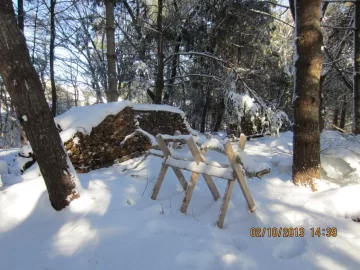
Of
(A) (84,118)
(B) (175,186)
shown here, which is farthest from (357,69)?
(A) (84,118)

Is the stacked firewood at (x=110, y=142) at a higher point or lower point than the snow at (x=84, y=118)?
lower

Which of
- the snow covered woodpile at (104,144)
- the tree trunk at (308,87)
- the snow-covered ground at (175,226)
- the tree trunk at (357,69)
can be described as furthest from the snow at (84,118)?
the tree trunk at (357,69)

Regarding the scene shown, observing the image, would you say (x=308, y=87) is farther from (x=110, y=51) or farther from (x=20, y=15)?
(x=20, y=15)

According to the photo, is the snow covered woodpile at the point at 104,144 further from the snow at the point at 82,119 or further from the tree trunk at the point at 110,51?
the tree trunk at the point at 110,51

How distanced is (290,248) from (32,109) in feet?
10.6

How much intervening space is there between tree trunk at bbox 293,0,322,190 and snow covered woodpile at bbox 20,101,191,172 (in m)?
2.53

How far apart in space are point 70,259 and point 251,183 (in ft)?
9.40

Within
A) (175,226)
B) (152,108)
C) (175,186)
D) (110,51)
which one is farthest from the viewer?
(152,108)

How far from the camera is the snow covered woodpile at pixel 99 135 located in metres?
5.39

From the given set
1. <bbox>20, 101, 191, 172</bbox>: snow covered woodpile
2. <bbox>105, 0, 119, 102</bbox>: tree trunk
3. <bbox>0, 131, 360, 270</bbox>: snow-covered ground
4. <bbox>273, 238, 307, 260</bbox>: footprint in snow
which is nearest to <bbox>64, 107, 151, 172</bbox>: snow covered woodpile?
<bbox>20, 101, 191, 172</bbox>: snow covered woodpile

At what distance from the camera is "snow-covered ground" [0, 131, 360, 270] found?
2.38 m

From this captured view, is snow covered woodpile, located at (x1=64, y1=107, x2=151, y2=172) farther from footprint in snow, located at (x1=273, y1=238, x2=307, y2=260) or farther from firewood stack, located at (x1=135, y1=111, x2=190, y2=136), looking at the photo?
footprint in snow, located at (x1=273, y1=238, x2=307, y2=260)

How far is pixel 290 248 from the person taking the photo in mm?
2535

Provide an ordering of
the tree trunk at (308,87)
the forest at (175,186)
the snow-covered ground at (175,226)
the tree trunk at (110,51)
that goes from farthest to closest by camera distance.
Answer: the tree trunk at (110,51) < the tree trunk at (308,87) < the forest at (175,186) < the snow-covered ground at (175,226)
